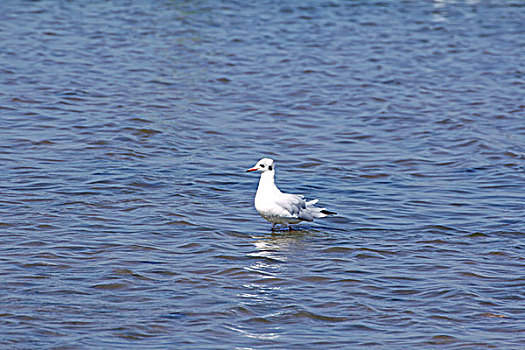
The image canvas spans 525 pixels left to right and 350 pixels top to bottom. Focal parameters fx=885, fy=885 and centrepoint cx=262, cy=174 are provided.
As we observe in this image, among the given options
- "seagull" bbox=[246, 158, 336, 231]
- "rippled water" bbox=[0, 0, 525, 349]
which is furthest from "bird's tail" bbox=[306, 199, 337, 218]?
"rippled water" bbox=[0, 0, 525, 349]

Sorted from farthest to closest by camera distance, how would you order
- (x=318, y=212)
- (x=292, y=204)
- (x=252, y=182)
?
(x=252, y=182), (x=318, y=212), (x=292, y=204)

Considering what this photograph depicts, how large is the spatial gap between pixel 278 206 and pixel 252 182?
2.15 metres

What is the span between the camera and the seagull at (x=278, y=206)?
988 cm

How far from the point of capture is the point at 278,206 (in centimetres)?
987

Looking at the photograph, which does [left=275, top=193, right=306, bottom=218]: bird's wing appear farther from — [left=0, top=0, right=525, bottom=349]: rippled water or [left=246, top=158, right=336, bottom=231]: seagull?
[left=0, top=0, right=525, bottom=349]: rippled water

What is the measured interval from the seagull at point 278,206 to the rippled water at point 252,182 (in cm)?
22

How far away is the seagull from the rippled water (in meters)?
0.22

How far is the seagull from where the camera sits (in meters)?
9.88

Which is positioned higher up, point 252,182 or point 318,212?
point 252,182

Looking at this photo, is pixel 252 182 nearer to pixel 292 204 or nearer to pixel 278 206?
pixel 292 204

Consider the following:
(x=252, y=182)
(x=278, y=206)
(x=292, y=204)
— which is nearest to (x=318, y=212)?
(x=292, y=204)

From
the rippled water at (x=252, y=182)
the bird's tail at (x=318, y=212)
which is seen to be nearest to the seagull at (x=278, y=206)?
the bird's tail at (x=318, y=212)

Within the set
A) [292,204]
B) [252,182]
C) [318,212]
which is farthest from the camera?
[252,182]

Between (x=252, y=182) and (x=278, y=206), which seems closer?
(x=278, y=206)
